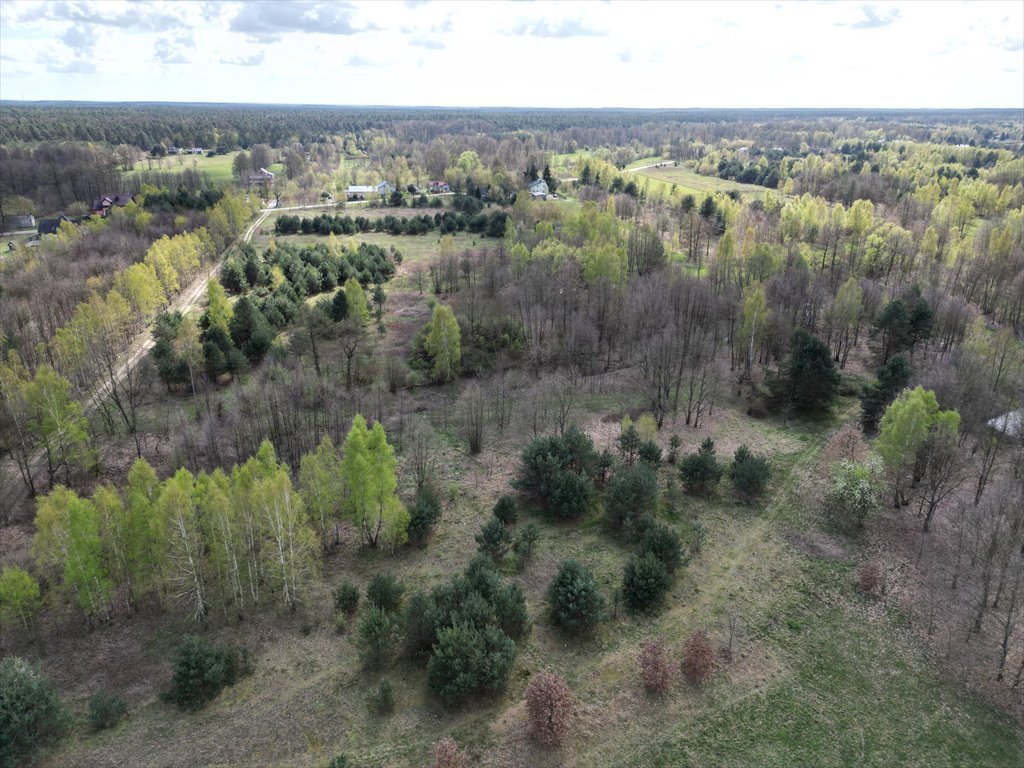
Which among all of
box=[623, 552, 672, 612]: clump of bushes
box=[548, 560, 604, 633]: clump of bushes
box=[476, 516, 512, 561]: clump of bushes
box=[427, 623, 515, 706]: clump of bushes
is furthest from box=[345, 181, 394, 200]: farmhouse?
box=[427, 623, 515, 706]: clump of bushes

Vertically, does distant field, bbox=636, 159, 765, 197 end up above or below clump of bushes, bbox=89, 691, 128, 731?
above

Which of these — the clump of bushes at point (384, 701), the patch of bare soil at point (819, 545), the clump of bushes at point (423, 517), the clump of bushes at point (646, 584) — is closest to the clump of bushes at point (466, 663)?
the clump of bushes at point (384, 701)

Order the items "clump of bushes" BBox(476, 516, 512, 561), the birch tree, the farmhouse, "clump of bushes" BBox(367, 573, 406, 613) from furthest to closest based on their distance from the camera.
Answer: the farmhouse, "clump of bushes" BBox(476, 516, 512, 561), "clump of bushes" BBox(367, 573, 406, 613), the birch tree

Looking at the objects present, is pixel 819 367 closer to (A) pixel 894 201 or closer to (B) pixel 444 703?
(B) pixel 444 703

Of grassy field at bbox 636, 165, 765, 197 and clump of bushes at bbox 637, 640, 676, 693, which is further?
grassy field at bbox 636, 165, 765, 197

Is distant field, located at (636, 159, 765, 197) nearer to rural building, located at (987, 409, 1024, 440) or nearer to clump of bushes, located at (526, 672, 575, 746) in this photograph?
rural building, located at (987, 409, 1024, 440)

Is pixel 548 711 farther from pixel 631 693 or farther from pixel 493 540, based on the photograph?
pixel 493 540
